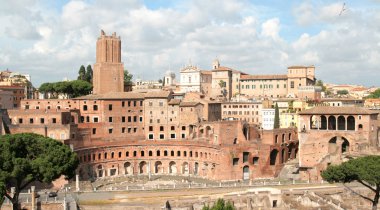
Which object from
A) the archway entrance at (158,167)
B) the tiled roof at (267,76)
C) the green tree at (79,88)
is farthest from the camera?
the tiled roof at (267,76)

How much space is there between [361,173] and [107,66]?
2005 inches

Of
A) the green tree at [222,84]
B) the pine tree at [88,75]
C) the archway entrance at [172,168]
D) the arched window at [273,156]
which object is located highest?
the pine tree at [88,75]

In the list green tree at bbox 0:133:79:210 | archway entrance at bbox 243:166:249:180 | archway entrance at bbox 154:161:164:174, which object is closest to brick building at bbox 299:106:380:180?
archway entrance at bbox 243:166:249:180

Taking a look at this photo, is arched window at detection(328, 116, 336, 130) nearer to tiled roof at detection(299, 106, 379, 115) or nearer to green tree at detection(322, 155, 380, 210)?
tiled roof at detection(299, 106, 379, 115)

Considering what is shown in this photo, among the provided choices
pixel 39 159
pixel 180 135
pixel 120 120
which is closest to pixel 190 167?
pixel 180 135

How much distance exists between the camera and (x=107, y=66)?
85562 millimetres

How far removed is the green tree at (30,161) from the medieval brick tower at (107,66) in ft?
120

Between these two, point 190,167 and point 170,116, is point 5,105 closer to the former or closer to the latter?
point 170,116

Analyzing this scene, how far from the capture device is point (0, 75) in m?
118

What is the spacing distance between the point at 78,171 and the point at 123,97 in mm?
15119

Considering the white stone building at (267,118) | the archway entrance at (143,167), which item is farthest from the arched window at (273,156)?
the white stone building at (267,118)

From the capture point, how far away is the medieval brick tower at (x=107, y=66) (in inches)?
3354

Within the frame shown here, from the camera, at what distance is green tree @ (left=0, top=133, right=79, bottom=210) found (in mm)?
43469

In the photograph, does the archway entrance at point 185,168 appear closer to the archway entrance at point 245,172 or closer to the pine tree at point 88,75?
the archway entrance at point 245,172
